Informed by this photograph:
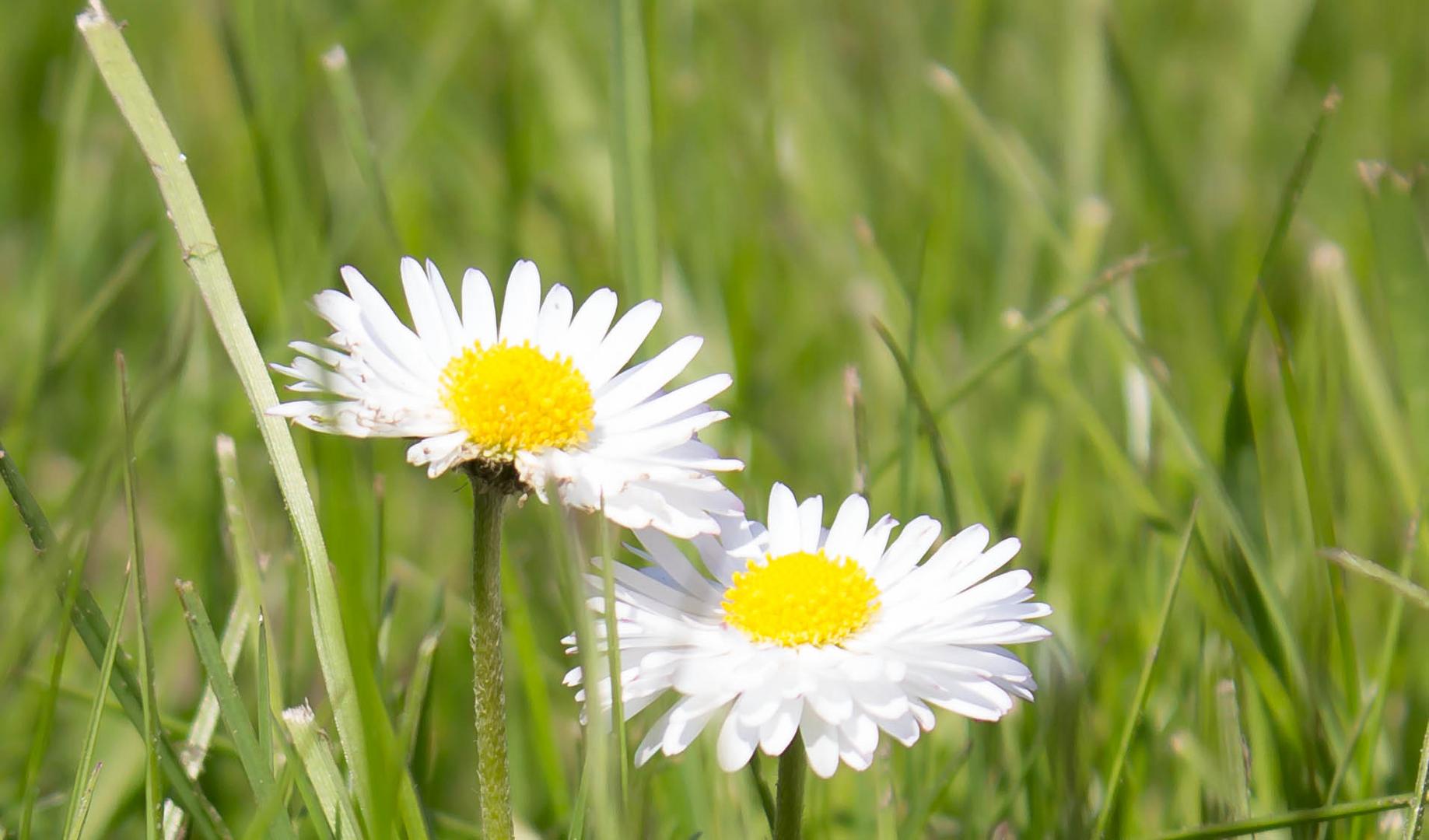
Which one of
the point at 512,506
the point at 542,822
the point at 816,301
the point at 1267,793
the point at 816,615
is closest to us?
the point at 816,615

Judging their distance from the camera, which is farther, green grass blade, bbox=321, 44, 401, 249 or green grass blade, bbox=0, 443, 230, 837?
green grass blade, bbox=321, 44, 401, 249

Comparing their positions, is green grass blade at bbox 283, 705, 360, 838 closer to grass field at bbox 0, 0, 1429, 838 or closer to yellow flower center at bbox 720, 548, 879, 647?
grass field at bbox 0, 0, 1429, 838

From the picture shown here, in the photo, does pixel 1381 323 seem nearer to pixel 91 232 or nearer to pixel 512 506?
pixel 512 506

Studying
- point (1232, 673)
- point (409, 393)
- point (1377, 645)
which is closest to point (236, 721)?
point (409, 393)

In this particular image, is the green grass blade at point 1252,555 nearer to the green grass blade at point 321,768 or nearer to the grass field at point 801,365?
the grass field at point 801,365

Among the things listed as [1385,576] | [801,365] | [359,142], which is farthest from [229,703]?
[801,365]

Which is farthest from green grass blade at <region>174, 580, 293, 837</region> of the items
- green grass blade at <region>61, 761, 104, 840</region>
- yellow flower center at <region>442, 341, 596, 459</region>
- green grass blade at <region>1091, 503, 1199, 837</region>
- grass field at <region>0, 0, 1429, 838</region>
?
green grass blade at <region>1091, 503, 1199, 837</region>
